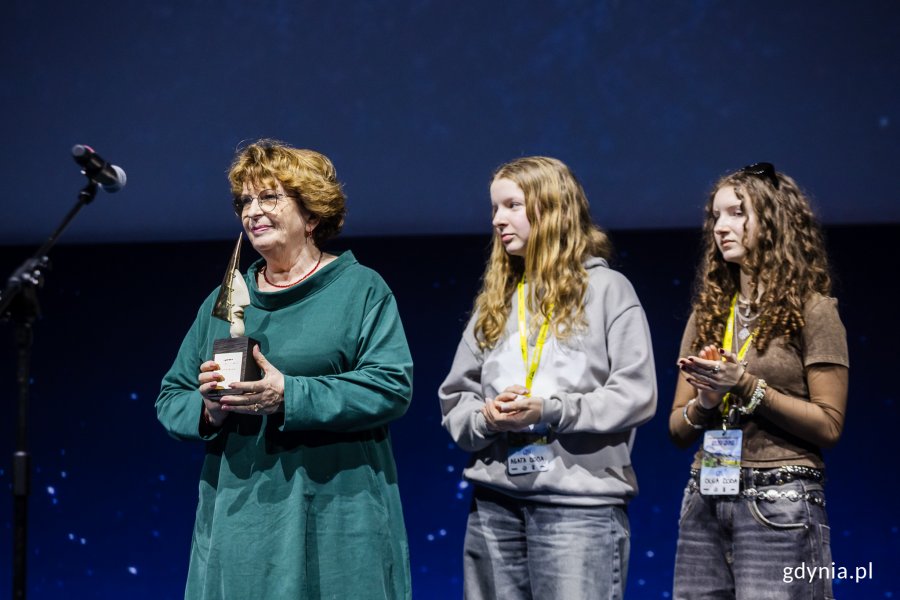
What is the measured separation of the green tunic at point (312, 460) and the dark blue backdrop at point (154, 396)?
1752 millimetres

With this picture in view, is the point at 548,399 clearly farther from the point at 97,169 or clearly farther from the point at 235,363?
the point at 97,169

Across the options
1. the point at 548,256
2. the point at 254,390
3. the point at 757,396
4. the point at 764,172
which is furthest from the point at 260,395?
the point at 764,172

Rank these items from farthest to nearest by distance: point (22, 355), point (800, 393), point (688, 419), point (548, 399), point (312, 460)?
point (688, 419) → point (800, 393) → point (548, 399) → point (312, 460) → point (22, 355)

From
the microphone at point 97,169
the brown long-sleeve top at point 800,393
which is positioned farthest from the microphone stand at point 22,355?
the brown long-sleeve top at point 800,393

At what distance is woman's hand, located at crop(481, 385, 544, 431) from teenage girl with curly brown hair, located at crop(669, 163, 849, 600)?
35 cm

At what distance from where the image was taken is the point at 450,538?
3.99 meters

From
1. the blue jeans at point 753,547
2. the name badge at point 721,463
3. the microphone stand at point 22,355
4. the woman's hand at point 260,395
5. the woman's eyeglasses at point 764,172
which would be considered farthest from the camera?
the woman's eyeglasses at point 764,172

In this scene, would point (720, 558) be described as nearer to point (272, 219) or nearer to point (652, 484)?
point (272, 219)

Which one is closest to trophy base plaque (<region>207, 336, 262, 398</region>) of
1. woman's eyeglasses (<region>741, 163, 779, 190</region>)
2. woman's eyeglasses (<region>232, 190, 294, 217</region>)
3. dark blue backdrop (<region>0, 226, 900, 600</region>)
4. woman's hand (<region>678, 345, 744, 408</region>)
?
woman's eyeglasses (<region>232, 190, 294, 217</region>)

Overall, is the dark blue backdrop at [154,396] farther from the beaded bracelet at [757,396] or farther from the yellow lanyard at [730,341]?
the beaded bracelet at [757,396]

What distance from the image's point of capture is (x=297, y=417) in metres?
2.08

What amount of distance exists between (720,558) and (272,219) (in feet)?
4.16

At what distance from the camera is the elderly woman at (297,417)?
6.90 feet

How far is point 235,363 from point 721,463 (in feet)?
3.66
